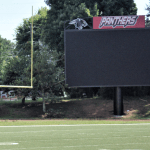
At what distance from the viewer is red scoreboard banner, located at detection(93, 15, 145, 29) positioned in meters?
18.7

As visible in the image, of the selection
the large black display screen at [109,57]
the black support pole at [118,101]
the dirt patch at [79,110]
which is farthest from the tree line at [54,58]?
the black support pole at [118,101]

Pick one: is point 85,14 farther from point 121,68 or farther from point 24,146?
point 24,146

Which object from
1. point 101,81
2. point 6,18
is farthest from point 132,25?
point 6,18

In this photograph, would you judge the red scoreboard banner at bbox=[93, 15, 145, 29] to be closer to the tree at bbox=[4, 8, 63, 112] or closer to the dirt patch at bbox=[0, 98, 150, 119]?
the tree at bbox=[4, 8, 63, 112]

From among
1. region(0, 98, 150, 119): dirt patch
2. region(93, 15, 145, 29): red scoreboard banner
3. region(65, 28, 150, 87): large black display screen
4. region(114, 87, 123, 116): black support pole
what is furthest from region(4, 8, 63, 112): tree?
region(93, 15, 145, 29): red scoreboard banner

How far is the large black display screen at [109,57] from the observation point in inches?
736

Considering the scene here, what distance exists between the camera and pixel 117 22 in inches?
741

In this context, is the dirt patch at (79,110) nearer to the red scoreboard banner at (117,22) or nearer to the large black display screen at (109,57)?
the large black display screen at (109,57)

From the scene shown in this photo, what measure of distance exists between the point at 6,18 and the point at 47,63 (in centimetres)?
1051

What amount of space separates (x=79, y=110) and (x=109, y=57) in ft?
20.9

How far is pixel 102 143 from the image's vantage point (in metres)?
8.36

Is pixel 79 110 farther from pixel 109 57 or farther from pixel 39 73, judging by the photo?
pixel 109 57

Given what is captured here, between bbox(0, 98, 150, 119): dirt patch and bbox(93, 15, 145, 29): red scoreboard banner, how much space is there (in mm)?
6618

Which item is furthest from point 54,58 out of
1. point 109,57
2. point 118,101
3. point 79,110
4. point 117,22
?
point 117,22
